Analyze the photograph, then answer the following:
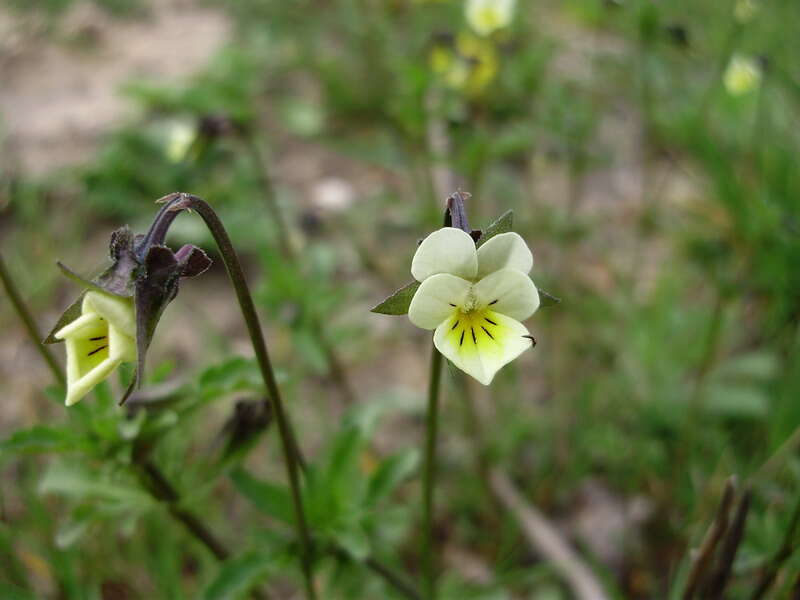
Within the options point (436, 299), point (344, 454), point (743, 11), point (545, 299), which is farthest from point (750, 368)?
point (436, 299)

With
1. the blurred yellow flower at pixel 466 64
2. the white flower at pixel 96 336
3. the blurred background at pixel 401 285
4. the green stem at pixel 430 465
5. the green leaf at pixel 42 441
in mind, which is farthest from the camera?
the blurred yellow flower at pixel 466 64

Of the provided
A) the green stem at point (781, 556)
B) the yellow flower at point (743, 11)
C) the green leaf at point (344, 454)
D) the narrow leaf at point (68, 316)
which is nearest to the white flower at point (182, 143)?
the green leaf at point (344, 454)

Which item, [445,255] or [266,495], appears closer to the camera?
[445,255]

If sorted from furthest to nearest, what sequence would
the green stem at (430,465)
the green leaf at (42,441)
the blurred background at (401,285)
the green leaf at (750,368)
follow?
the green leaf at (750,368), the blurred background at (401,285), the green leaf at (42,441), the green stem at (430,465)

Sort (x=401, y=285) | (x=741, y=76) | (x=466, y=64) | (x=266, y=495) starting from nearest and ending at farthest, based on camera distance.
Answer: (x=266, y=495) → (x=466, y=64) → (x=741, y=76) → (x=401, y=285)

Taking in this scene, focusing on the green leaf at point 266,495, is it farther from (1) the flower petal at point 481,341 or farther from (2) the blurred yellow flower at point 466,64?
(2) the blurred yellow flower at point 466,64

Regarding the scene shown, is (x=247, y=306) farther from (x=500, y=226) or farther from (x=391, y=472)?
(x=391, y=472)

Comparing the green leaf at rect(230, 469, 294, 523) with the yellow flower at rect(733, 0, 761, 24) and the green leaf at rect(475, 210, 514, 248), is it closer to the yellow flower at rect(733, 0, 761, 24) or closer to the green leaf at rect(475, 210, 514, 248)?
the green leaf at rect(475, 210, 514, 248)
